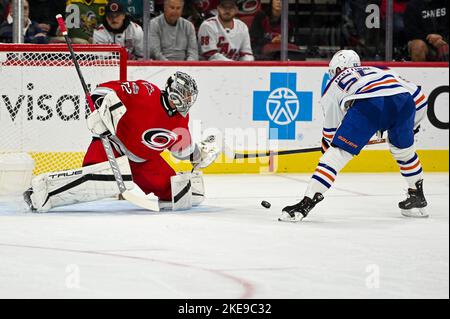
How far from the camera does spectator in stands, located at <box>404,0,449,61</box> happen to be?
762 centimetres

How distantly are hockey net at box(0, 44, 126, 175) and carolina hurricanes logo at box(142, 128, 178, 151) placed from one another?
2.60 ft

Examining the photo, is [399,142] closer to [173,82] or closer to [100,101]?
[173,82]

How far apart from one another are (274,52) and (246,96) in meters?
0.38

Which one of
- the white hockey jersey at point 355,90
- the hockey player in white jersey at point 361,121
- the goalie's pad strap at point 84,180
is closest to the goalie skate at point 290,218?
the hockey player in white jersey at point 361,121

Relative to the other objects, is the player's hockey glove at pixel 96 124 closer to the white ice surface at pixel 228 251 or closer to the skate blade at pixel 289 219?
the white ice surface at pixel 228 251

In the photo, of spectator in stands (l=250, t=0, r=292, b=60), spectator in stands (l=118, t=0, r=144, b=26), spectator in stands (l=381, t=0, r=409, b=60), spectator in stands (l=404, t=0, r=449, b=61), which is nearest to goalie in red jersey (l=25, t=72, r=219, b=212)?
spectator in stands (l=118, t=0, r=144, b=26)

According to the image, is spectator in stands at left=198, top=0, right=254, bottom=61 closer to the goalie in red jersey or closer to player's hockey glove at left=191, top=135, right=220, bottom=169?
player's hockey glove at left=191, top=135, right=220, bottom=169

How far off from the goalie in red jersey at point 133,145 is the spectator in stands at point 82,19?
1.63 metres

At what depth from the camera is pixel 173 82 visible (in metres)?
5.30

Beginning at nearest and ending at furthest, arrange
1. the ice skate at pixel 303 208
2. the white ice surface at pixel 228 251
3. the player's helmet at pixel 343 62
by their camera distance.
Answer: the white ice surface at pixel 228 251
the ice skate at pixel 303 208
the player's helmet at pixel 343 62

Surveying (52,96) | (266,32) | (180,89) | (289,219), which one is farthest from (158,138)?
(266,32)

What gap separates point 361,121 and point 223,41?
8.23ft

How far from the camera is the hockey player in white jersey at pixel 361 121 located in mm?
4984

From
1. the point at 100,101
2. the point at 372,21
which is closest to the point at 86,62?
the point at 100,101
